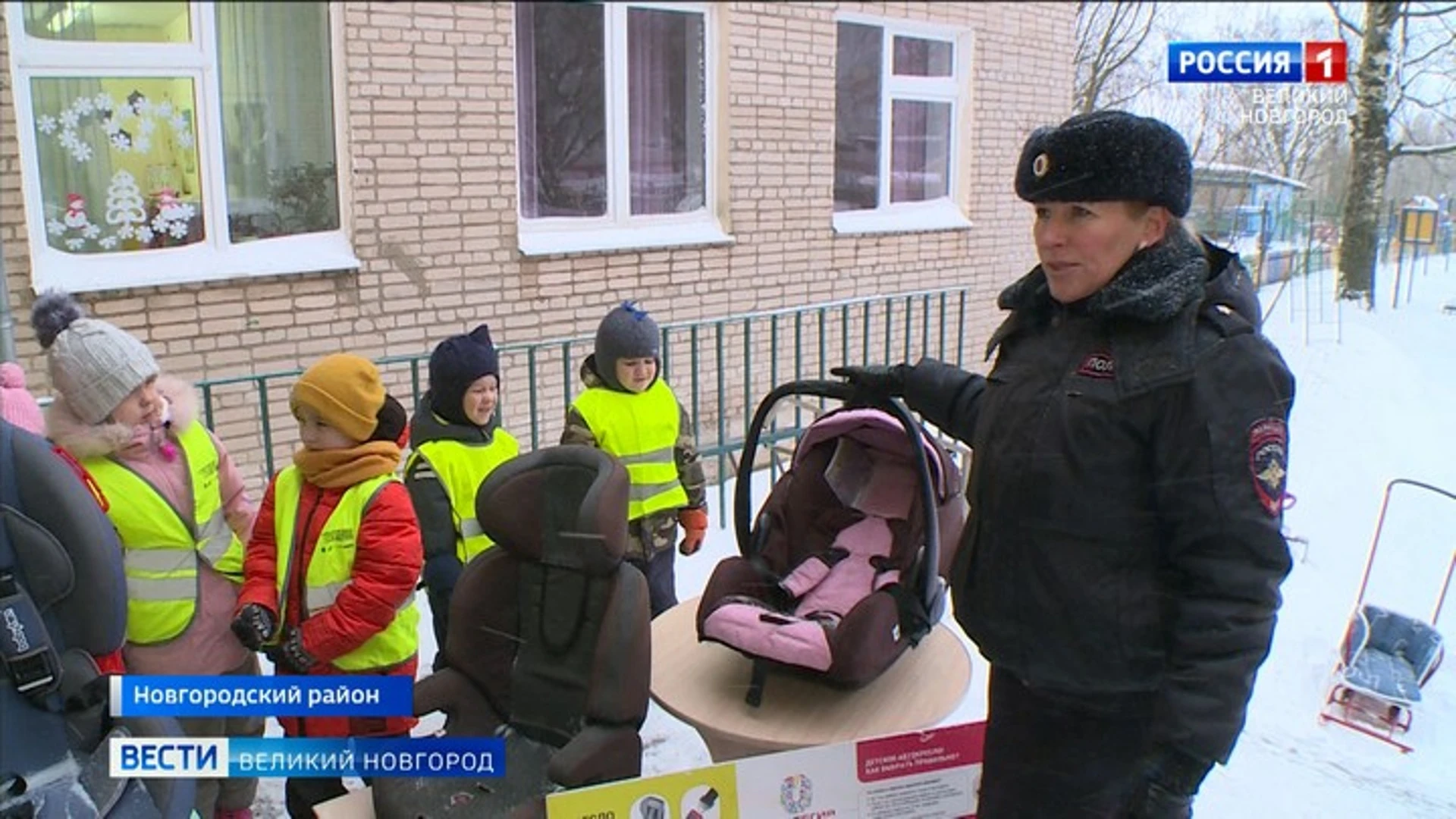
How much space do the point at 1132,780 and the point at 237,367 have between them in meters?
A: 3.83

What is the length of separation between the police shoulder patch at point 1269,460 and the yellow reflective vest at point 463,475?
1789 mm

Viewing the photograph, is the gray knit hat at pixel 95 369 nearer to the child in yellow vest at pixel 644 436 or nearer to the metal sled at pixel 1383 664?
the child in yellow vest at pixel 644 436

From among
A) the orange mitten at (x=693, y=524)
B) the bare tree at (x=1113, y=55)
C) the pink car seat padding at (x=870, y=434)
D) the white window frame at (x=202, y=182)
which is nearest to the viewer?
the white window frame at (x=202, y=182)

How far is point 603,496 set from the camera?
212cm

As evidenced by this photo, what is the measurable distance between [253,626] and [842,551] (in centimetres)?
142

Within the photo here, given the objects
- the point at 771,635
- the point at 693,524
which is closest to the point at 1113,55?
the point at 693,524

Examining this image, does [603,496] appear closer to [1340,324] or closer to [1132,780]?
[1132,780]

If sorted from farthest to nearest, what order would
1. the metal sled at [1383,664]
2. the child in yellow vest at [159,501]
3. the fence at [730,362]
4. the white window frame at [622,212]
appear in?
the white window frame at [622,212]
the fence at [730,362]
the metal sled at [1383,664]
the child in yellow vest at [159,501]

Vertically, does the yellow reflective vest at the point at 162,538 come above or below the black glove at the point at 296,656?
above

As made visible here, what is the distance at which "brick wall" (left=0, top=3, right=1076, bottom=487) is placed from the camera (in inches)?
137

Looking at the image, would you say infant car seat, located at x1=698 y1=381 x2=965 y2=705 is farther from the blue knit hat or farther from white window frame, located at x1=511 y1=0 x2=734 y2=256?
white window frame, located at x1=511 y1=0 x2=734 y2=256

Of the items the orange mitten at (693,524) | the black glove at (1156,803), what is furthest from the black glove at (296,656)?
the black glove at (1156,803)

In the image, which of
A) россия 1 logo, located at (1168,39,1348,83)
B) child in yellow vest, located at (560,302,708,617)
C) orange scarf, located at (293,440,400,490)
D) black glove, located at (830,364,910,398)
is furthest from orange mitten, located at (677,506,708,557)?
россия 1 logo, located at (1168,39,1348,83)

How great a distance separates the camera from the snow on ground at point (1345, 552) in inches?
107
